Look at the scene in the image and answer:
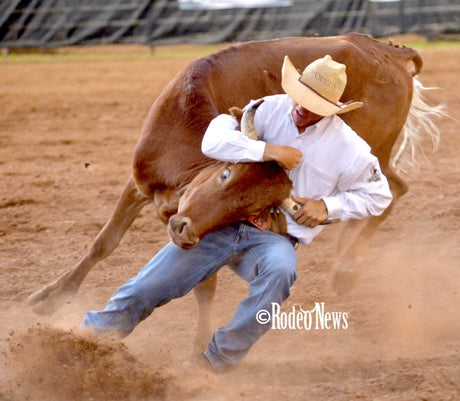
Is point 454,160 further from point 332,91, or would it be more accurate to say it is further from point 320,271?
point 332,91

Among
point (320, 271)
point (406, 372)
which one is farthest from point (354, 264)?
point (406, 372)

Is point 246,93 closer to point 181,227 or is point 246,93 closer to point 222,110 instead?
point 222,110

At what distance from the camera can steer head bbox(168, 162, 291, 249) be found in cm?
354

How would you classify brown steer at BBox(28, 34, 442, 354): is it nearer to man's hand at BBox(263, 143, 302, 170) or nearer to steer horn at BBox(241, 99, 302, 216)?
steer horn at BBox(241, 99, 302, 216)

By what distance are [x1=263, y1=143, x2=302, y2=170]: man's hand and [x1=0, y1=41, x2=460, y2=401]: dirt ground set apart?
3.46 feet

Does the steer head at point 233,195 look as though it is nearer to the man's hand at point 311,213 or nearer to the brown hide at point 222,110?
the man's hand at point 311,213

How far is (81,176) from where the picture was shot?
25.1ft

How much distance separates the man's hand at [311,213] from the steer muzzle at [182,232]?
553 mm

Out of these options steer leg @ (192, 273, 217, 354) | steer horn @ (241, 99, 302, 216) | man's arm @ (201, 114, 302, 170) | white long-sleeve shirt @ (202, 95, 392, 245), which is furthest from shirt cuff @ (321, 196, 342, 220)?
steer leg @ (192, 273, 217, 354)

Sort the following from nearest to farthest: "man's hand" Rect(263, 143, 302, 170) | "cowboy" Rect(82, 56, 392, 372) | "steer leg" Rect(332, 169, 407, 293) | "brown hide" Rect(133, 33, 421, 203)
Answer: "man's hand" Rect(263, 143, 302, 170), "cowboy" Rect(82, 56, 392, 372), "brown hide" Rect(133, 33, 421, 203), "steer leg" Rect(332, 169, 407, 293)

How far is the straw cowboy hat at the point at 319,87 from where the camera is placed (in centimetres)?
349

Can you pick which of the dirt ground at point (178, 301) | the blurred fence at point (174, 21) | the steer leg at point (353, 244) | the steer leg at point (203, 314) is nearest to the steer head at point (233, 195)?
the dirt ground at point (178, 301)

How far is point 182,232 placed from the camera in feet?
11.1

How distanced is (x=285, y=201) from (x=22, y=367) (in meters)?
1.45
